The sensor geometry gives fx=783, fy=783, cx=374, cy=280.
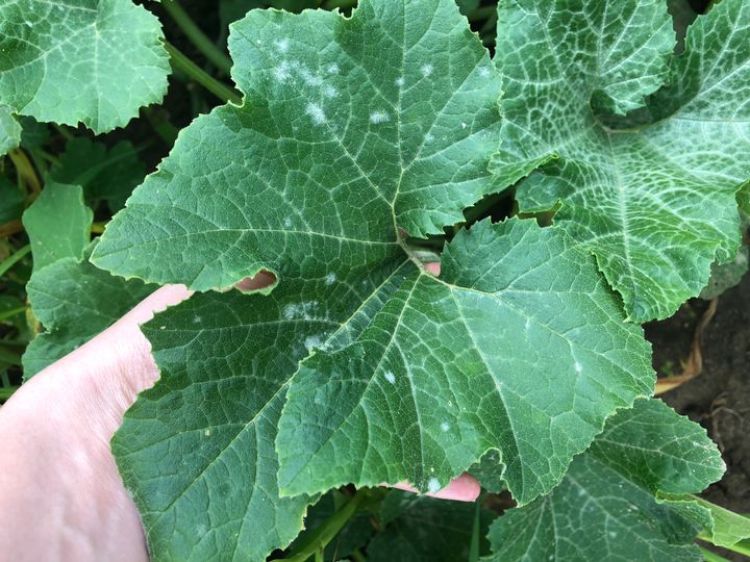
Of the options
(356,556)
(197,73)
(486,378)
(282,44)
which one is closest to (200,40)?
(197,73)

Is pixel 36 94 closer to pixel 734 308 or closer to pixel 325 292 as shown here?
pixel 325 292

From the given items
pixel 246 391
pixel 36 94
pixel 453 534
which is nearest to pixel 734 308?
pixel 453 534

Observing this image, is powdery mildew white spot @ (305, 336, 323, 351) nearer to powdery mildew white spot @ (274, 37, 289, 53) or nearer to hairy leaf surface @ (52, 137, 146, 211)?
powdery mildew white spot @ (274, 37, 289, 53)

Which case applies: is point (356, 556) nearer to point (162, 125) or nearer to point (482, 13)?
point (162, 125)

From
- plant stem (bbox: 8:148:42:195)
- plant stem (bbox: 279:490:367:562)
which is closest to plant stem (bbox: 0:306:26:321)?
plant stem (bbox: 8:148:42:195)

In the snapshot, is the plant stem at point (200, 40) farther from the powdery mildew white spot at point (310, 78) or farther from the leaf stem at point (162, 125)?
the powdery mildew white spot at point (310, 78)
